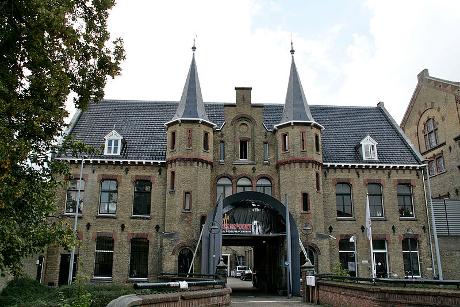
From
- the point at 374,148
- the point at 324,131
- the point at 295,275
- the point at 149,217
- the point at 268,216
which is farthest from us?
the point at 324,131

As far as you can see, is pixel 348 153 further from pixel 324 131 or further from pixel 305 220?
pixel 305 220

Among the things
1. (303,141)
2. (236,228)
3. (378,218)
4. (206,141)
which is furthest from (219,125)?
(378,218)

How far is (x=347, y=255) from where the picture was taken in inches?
1103

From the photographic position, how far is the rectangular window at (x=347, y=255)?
27703 mm

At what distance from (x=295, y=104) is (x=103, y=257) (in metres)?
16.2

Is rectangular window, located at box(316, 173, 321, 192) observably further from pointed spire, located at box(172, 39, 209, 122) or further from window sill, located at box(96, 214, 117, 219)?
window sill, located at box(96, 214, 117, 219)

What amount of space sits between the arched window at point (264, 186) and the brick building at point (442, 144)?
39.4 ft

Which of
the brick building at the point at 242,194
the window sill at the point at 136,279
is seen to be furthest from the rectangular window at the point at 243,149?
the window sill at the point at 136,279

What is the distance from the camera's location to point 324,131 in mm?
32625

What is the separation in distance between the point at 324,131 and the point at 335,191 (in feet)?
18.5

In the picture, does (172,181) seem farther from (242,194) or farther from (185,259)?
(242,194)

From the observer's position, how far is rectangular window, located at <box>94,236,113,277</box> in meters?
26.7

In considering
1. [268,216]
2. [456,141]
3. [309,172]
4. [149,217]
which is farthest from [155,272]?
[456,141]

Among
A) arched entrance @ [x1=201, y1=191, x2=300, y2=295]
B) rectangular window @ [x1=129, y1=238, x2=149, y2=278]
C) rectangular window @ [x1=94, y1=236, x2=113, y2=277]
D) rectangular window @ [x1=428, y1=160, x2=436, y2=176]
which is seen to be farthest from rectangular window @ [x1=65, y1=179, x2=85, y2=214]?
rectangular window @ [x1=428, y1=160, x2=436, y2=176]
